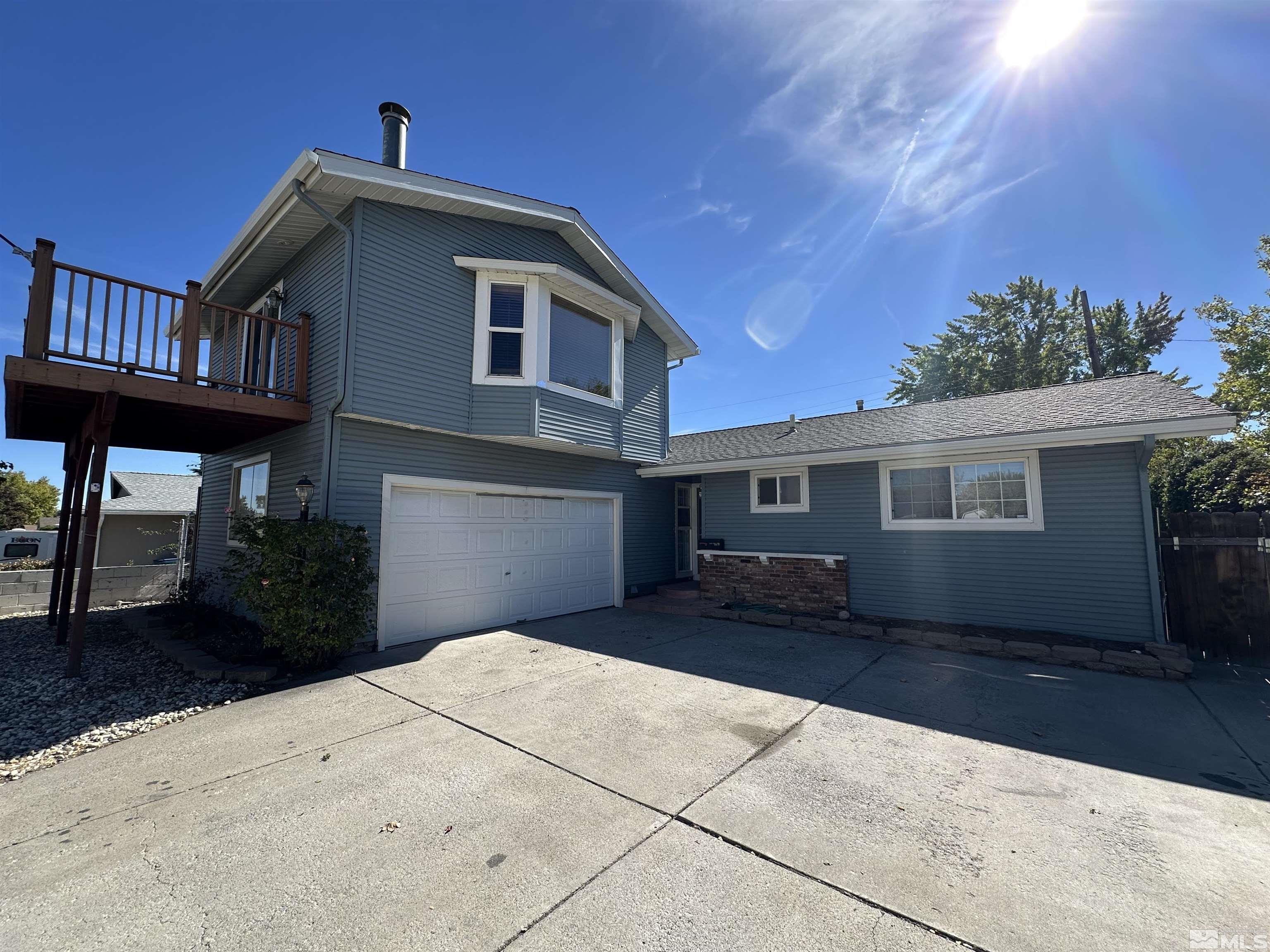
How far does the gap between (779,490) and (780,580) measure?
1.60m

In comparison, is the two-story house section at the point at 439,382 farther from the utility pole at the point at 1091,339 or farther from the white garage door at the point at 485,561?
the utility pole at the point at 1091,339

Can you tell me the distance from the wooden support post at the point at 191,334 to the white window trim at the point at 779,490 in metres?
8.25

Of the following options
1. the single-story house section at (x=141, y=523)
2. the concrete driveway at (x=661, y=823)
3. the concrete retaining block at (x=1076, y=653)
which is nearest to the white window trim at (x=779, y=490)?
the concrete retaining block at (x=1076, y=653)

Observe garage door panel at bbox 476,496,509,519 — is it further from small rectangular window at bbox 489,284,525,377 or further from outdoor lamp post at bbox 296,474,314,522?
outdoor lamp post at bbox 296,474,314,522

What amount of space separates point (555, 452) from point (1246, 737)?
852cm

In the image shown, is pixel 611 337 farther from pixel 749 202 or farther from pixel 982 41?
pixel 982 41

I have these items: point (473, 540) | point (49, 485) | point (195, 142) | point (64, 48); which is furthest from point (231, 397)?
point (49, 485)

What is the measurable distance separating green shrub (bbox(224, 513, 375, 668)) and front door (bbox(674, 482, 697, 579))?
759cm

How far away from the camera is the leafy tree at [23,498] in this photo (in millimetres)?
24250

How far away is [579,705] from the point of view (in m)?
4.88

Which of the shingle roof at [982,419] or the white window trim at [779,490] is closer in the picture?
the shingle roof at [982,419]

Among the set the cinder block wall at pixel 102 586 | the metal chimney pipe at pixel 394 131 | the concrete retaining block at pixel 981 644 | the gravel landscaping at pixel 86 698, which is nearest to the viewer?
the gravel landscaping at pixel 86 698

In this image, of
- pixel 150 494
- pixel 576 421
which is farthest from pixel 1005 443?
pixel 150 494

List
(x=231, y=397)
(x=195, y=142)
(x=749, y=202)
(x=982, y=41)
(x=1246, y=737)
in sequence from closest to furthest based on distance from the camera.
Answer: (x=1246, y=737) < (x=231, y=397) < (x=982, y=41) < (x=195, y=142) < (x=749, y=202)
